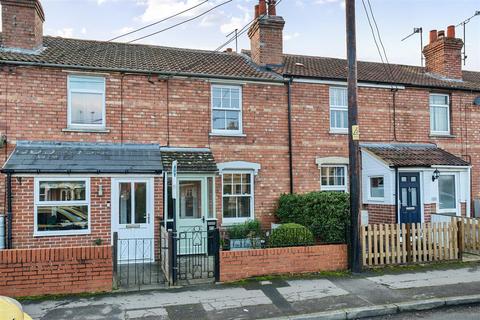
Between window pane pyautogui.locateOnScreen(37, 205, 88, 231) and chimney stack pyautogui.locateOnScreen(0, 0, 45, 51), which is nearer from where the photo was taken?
window pane pyautogui.locateOnScreen(37, 205, 88, 231)

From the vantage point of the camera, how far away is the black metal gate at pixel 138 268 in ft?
26.3

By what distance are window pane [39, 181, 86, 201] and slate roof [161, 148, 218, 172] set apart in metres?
2.33

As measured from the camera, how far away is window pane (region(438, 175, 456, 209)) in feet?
45.0

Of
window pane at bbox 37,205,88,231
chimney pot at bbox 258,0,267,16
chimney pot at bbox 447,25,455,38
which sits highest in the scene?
chimney pot at bbox 258,0,267,16

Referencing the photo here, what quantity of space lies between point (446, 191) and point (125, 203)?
10.9 m

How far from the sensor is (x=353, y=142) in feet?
29.8

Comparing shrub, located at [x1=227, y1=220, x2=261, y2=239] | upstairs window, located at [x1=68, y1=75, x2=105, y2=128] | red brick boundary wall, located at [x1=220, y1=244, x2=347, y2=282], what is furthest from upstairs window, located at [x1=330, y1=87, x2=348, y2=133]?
upstairs window, located at [x1=68, y1=75, x2=105, y2=128]

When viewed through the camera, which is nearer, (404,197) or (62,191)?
(62,191)

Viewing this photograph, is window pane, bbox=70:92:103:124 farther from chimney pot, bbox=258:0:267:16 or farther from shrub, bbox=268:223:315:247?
chimney pot, bbox=258:0:267:16

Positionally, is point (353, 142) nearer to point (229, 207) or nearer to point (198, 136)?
point (229, 207)

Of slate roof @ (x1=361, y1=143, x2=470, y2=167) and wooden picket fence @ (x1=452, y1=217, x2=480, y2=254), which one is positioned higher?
slate roof @ (x1=361, y1=143, x2=470, y2=167)

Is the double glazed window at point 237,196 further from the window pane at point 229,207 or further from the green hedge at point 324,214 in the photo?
the green hedge at point 324,214

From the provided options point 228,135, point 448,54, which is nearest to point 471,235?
point 228,135

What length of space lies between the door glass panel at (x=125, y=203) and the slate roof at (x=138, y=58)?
349 centimetres
